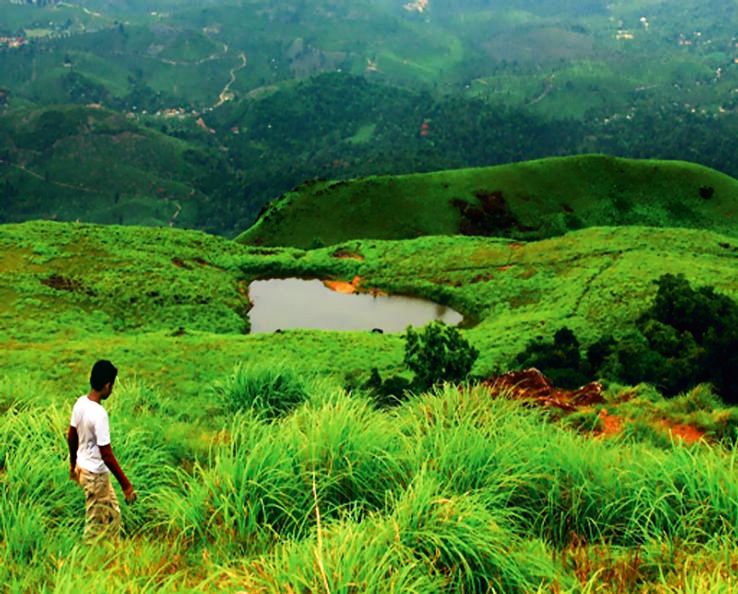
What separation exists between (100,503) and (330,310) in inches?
2247

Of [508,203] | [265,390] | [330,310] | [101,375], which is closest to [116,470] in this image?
[101,375]

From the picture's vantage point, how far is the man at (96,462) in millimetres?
8070

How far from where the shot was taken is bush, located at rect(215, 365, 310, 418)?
14.1 m

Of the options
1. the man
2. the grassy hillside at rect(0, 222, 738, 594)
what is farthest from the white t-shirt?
the grassy hillside at rect(0, 222, 738, 594)

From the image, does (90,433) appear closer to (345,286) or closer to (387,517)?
(387,517)

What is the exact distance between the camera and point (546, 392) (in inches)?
768

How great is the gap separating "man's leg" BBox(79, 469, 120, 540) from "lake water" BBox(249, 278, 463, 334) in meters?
51.1

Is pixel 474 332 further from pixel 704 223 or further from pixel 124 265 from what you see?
pixel 704 223

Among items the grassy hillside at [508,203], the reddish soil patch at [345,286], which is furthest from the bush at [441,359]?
the grassy hillside at [508,203]

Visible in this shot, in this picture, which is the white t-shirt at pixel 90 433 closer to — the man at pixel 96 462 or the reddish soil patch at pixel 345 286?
the man at pixel 96 462

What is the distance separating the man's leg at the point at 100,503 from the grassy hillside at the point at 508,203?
98605mm

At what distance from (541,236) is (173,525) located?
338 ft

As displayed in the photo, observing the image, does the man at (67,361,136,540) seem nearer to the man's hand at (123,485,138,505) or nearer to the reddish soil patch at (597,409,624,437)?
the man's hand at (123,485,138,505)

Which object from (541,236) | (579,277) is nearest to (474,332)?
(579,277)
